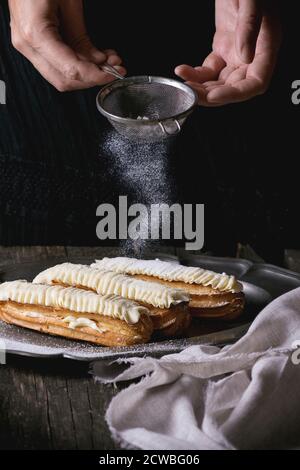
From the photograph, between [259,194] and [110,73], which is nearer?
[110,73]

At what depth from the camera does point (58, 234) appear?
103 inches

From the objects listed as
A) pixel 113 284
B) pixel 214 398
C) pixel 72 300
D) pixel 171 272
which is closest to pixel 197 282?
pixel 171 272

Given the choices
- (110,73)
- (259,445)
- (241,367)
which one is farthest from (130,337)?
(110,73)

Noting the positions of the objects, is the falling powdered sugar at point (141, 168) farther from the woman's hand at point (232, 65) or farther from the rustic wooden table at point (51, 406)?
the rustic wooden table at point (51, 406)

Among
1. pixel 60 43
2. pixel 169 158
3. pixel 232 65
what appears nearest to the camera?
pixel 60 43

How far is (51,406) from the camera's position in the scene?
163cm

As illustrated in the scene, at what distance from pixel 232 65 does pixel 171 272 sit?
57 cm

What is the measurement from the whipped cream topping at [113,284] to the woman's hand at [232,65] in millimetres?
473

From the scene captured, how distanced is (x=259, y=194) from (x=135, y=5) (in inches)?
24.3

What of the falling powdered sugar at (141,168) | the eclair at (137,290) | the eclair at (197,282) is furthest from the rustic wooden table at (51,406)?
the falling powdered sugar at (141,168)

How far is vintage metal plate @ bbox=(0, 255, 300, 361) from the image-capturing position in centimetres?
176

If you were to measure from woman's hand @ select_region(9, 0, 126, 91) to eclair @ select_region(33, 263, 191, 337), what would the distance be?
0.44 meters

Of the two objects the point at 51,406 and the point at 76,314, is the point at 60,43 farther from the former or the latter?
the point at 51,406

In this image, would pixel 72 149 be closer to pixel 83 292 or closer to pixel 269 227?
pixel 269 227
